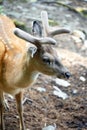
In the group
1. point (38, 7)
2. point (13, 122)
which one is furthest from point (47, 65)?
point (38, 7)

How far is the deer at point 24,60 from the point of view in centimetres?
449

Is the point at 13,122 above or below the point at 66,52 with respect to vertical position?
below

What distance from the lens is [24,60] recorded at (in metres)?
4.74

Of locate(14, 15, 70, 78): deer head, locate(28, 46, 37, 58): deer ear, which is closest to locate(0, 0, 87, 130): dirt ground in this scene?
locate(14, 15, 70, 78): deer head

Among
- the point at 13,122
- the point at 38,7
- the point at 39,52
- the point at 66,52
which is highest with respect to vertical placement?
the point at 38,7

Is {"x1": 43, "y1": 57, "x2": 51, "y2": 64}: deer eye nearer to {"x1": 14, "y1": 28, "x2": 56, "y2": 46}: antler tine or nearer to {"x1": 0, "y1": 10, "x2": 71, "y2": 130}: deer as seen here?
{"x1": 0, "y1": 10, "x2": 71, "y2": 130}: deer

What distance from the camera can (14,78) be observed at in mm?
4805

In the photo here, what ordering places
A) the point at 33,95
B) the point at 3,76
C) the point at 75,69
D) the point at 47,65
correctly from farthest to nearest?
the point at 75,69 → the point at 33,95 → the point at 3,76 → the point at 47,65

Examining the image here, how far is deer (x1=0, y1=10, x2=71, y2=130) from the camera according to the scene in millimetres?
4492

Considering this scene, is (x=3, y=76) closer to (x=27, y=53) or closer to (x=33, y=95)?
(x=27, y=53)

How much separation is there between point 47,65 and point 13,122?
1.40 m

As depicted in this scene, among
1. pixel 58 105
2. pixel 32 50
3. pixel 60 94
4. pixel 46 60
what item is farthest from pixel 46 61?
pixel 60 94

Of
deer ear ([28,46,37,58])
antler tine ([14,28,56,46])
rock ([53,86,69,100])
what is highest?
rock ([53,86,69,100])

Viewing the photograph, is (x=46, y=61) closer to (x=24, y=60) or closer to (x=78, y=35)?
(x=24, y=60)
